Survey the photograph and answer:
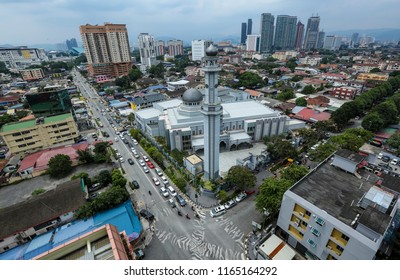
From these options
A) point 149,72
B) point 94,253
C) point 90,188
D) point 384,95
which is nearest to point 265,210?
point 94,253

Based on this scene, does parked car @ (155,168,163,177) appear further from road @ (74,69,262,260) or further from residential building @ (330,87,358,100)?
residential building @ (330,87,358,100)

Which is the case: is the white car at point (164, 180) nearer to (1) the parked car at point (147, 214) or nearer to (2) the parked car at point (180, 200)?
(2) the parked car at point (180, 200)

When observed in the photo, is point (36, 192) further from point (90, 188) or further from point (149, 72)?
point (149, 72)

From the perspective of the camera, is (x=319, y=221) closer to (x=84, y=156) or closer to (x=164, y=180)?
(x=164, y=180)

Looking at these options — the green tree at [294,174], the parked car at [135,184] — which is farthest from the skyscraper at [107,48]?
the green tree at [294,174]

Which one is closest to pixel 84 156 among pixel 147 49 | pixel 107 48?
pixel 107 48

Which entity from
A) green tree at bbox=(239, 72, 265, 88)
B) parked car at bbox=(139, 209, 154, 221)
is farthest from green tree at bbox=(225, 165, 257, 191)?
green tree at bbox=(239, 72, 265, 88)
